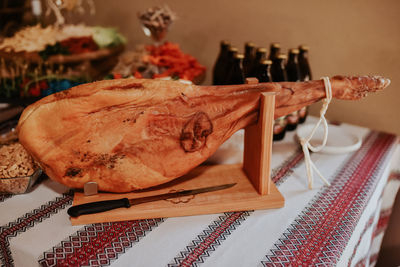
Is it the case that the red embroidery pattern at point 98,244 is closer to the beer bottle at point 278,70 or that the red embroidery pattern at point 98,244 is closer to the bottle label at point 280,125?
the bottle label at point 280,125

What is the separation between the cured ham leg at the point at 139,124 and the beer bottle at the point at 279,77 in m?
0.35

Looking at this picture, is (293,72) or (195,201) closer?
(195,201)

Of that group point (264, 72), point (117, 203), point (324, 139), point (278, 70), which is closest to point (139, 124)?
point (117, 203)

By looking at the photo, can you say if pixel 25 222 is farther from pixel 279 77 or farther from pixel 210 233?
pixel 279 77

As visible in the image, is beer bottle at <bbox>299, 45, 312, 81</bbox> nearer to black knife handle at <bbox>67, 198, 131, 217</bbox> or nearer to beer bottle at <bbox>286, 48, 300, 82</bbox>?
beer bottle at <bbox>286, 48, 300, 82</bbox>

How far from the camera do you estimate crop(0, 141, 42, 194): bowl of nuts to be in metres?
0.78

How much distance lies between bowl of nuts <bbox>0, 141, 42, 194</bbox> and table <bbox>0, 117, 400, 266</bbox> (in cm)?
3

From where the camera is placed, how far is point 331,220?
0.76m

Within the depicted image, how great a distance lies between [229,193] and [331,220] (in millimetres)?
238

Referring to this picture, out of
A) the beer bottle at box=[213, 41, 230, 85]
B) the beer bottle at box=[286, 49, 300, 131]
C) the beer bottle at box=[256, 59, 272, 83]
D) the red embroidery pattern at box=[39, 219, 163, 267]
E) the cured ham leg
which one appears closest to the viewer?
the red embroidery pattern at box=[39, 219, 163, 267]

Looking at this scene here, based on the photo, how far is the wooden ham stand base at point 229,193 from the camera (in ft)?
2.42

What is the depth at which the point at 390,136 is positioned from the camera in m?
1.24

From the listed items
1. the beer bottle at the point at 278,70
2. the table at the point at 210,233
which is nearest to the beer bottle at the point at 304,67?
the beer bottle at the point at 278,70

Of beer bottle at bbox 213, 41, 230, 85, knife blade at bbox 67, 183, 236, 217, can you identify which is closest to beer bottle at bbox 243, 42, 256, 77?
beer bottle at bbox 213, 41, 230, 85
